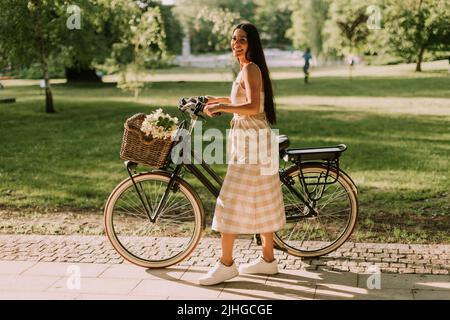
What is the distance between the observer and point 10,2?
16156mm

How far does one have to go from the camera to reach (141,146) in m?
4.71

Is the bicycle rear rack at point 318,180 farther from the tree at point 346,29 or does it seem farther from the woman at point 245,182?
the tree at point 346,29

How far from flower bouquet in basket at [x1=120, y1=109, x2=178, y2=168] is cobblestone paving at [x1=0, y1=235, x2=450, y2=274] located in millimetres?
982

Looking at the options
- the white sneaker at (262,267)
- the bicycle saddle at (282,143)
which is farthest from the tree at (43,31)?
the white sneaker at (262,267)

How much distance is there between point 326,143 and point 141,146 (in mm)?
7810

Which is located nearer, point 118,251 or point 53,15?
point 118,251

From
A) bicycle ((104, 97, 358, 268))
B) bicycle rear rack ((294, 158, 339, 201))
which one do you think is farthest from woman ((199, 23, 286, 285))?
bicycle rear rack ((294, 158, 339, 201))

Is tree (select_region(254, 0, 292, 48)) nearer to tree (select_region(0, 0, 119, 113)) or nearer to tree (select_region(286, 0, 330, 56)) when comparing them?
tree (select_region(286, 0, 330, 56))

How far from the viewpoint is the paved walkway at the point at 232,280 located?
4.43 m

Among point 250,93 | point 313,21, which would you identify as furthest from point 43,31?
point 313,21

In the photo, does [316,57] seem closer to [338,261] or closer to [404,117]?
[404,117]

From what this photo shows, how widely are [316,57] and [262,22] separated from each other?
1183 centimetres

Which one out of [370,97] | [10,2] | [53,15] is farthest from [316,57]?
[10,2]

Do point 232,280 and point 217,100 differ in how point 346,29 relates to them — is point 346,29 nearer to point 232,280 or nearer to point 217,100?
point 217,100
